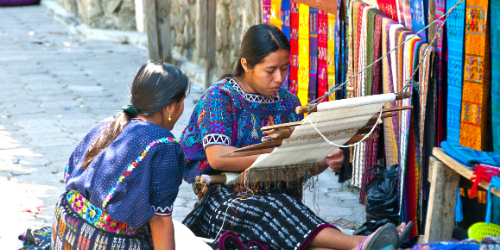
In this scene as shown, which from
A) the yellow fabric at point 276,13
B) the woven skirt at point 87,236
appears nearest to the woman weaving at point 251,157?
the woven skirt at point 87,236

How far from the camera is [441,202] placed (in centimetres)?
239

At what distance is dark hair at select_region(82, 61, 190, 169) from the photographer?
2.27 m

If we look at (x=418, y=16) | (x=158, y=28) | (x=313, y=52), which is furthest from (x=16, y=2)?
(x=418, y=16)

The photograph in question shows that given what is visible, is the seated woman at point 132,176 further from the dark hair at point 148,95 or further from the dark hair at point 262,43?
the dark hair at point 262,43

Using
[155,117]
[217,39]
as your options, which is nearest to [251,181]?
[155,117]

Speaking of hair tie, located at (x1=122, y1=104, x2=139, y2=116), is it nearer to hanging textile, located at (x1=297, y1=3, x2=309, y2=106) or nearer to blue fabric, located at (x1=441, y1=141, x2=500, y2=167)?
blue fabric, located at (x1=441, y1=141, x2=500, y2=167)

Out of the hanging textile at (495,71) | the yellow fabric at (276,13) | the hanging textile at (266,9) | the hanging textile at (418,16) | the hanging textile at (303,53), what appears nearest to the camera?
the hanging textile at (495,71)

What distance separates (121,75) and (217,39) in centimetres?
163

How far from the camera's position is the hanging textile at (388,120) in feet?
10.7

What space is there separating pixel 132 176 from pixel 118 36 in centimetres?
893

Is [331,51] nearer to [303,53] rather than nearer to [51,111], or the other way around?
[303,53]

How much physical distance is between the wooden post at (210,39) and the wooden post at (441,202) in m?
4.72

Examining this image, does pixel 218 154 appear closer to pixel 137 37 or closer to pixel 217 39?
pixel 217 39

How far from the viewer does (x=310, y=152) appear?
103 inches
